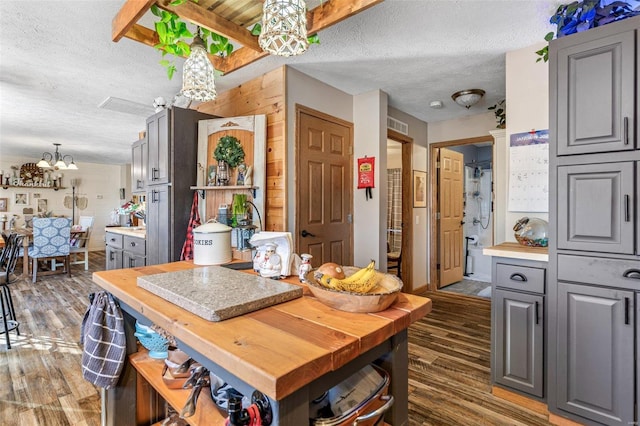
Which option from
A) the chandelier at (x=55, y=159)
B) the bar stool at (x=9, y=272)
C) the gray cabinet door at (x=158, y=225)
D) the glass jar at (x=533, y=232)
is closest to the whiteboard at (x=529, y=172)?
the glass jar at (x=533, y=232)

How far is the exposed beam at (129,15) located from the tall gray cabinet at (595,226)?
2.15 meters

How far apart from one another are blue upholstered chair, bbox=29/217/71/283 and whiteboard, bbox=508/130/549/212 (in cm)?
633

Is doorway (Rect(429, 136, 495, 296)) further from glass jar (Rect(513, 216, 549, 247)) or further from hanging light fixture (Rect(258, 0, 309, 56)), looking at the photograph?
hanging light fixture (Rect(258, 0, 309, 56))

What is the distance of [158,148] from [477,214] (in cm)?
536

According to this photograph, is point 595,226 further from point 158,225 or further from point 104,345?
point 158,225

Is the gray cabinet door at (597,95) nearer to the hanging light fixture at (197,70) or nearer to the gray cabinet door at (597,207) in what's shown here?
the gray cabinet door at (597,207)

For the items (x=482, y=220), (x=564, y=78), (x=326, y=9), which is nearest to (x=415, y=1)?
(x=326, y=9)

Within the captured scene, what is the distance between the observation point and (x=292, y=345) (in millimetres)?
733

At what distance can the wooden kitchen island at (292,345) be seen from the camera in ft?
2.15

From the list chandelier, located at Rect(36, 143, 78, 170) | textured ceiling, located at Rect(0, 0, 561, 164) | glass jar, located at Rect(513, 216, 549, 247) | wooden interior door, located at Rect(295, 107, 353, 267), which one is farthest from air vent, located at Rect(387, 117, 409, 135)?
chandelier, located at Rect(36, 143, 78, 170)

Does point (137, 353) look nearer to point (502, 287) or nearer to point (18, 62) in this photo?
point (502, 287)

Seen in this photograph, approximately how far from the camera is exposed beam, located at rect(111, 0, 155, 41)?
5.24ft

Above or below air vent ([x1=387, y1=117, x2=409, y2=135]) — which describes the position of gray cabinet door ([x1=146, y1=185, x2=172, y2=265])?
below

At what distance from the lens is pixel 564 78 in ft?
5.76
